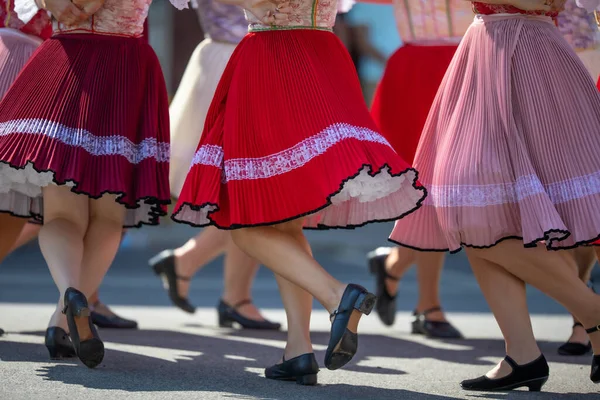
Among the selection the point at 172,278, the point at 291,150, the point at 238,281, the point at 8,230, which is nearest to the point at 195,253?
the point at 172,278

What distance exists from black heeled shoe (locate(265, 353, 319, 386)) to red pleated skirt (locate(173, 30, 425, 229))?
1.53ft

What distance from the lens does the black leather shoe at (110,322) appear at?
5.08m

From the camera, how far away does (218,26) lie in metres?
5.18

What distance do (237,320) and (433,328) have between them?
3.04 feet

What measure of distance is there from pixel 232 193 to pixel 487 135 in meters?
0.79

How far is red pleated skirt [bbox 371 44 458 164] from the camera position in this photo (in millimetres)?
4777

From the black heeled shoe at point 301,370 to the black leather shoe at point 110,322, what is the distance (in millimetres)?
1710

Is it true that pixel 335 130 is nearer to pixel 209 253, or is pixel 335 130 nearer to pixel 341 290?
pixel 341 290

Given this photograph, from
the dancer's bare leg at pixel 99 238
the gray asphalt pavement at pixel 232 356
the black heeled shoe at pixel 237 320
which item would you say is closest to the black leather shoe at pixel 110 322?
the gray asphalt pavement at pixel 232 356

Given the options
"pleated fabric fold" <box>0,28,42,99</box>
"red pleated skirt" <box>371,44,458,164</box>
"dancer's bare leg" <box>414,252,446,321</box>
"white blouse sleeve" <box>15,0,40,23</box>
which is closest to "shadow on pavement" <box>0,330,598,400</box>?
"dancer's bare leg" <box>414,252,446,321</box>

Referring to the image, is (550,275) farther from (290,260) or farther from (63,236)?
(63,236)

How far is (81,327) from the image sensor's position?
3.49m

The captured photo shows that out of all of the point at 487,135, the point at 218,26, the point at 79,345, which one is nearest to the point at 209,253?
the point at 218,26

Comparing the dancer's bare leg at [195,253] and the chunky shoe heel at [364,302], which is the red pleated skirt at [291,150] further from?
the dancer's bare leg at [195,253]
